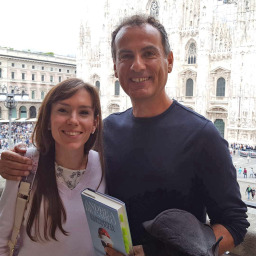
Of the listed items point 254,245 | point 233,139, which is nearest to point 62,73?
point 233,139

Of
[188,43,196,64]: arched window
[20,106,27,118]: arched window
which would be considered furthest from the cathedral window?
[20,106,27,118]: arched window

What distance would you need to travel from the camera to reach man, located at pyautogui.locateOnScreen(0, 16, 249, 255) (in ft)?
3.36

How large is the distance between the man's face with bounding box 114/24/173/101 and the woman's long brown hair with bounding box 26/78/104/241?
0.20 metres

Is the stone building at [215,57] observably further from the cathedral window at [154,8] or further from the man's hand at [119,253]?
the man's hand at [119,253]

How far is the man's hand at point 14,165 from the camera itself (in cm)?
110

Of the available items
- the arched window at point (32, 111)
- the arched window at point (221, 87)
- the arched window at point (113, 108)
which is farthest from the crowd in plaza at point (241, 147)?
the arched window at point (32, 111)

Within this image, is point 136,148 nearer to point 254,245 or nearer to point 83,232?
point 83,232

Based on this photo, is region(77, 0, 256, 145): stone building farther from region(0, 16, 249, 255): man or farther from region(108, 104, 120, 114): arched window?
region(0, 16, 249, 255): man

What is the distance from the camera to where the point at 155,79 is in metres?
1.14

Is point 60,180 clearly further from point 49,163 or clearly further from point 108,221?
point 108,221

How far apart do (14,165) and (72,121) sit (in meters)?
0.27

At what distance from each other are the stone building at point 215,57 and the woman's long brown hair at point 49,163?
47.3 ft

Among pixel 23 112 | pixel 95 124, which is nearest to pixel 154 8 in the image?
pixel 23 112

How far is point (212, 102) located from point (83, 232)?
1580 cm
